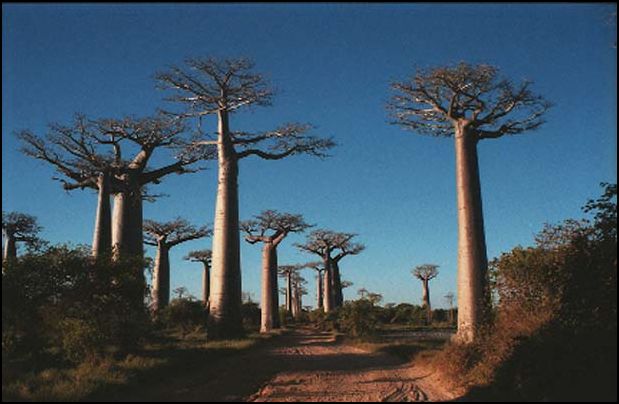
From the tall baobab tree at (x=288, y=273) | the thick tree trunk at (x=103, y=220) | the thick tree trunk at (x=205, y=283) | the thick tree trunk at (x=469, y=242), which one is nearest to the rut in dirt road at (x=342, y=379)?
the thick tree trunk at (x=469, y=242)

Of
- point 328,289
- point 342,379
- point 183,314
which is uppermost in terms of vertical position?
point 328,289

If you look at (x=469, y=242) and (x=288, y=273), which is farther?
(x=288, y=273)

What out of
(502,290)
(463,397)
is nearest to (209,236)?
(502,290)

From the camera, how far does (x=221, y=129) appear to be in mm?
17375

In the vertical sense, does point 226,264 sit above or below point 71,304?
above

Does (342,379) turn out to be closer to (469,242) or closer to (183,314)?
(469,242)

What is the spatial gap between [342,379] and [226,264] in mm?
7384

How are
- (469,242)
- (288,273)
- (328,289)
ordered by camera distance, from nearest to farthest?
(469,242), (328,289), (288,273)

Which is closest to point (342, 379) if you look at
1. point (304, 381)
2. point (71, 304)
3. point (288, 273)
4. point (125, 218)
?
point (304, 381)

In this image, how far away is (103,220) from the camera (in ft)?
55.0

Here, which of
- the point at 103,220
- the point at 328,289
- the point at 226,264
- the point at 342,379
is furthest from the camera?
the point at 328,289

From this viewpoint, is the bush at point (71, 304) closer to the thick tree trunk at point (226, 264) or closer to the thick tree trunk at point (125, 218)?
the thick tree trunk at point (226, 264)

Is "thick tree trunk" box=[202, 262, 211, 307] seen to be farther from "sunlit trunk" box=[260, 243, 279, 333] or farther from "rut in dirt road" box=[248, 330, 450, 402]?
"rut in dirt road" box=[248, 330, 450, 402]

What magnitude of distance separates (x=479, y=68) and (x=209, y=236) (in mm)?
18586
